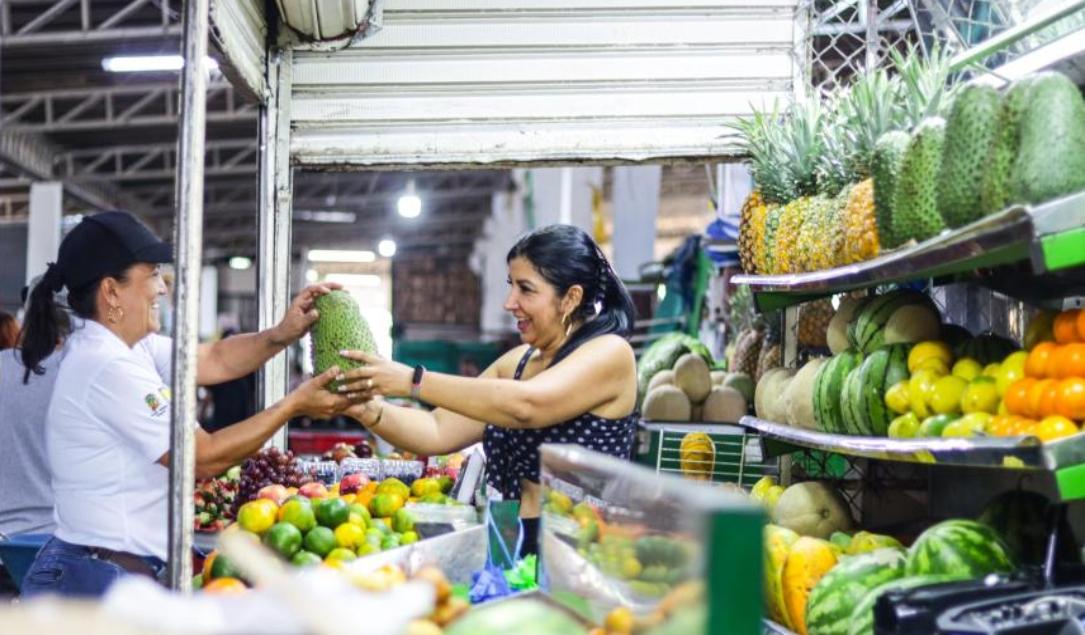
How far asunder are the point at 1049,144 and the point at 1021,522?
3.75 ft

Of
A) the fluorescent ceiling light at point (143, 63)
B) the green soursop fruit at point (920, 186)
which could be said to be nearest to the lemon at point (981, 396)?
the green soursop fruit at point (920, 186)

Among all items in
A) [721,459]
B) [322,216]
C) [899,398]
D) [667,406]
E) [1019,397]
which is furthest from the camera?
[322,216]

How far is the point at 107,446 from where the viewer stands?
3195 mm

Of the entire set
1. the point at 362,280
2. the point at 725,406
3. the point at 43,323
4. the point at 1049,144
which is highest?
the point at 362,280

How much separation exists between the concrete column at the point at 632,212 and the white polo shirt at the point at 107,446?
9.51m

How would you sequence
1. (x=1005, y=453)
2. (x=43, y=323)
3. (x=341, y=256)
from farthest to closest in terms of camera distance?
(x=341, y=256) → (x=43, y=323) → (x=1005, y=453)

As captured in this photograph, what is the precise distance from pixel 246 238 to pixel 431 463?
33.8m

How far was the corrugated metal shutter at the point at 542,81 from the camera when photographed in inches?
218

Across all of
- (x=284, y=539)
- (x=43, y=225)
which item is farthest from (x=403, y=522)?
(x=43, y=225)

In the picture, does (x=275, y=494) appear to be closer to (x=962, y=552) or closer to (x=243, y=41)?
(x=243, y=41)

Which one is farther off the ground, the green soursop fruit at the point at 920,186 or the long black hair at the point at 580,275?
the green soursop fruit at the point at 920,186

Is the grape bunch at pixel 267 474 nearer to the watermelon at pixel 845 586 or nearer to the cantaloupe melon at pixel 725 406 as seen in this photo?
the watermelon at pixel 845 586

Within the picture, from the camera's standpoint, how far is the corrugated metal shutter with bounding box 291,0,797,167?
5.54 meters

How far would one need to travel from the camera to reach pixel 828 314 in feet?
17.6
